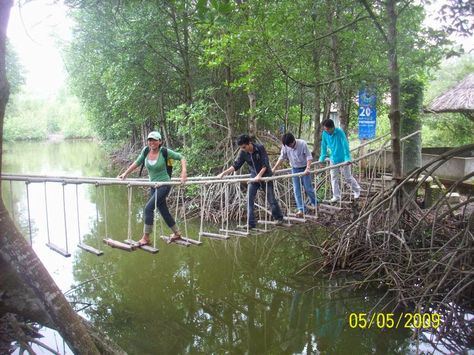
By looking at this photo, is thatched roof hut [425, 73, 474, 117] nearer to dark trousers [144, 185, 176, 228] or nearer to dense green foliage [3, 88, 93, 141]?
dark trousers [144, 185, 176, 228]

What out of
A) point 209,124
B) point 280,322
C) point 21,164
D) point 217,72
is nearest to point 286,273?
point 280,322

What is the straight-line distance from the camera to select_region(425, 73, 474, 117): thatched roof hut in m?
7.95

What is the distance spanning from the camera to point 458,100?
26.7 ft

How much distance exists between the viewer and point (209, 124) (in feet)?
26.3

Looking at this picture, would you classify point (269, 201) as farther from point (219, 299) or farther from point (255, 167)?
point (219, 299)

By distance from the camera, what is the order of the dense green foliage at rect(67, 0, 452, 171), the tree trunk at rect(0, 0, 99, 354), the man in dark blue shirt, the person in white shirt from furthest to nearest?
the dense green foliage at rect(67, 0, 452, 171)
the person in white shirt
the man in dark blue shirt
the tree trunk at rect(0, 0, 99, 354)

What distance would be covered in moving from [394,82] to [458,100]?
4.85m

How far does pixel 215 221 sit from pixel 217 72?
3206 mm

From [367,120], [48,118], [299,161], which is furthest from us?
[48,118]

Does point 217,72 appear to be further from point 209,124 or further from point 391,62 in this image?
point 391,62

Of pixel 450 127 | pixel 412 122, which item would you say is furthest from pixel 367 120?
pixel 450 127

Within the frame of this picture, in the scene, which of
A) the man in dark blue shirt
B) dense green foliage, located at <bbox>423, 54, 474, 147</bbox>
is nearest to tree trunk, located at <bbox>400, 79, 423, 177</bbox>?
the man in dark blue shirt
